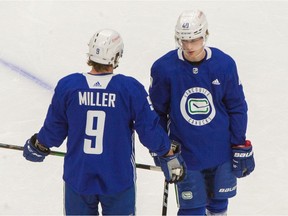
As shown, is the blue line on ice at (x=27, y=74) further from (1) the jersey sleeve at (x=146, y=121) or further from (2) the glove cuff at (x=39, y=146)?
(1) the jersey sleeve at (x=146, y=121)

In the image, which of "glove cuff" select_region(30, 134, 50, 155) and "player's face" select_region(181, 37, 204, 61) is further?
"glove cuff" select_region(30, 134, 50, 155)

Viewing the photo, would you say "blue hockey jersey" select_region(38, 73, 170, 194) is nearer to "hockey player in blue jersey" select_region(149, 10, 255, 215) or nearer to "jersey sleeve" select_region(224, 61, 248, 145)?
"hockey player in blue jersey" select_region(149, 10, 255, 215)

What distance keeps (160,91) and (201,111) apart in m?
0.23

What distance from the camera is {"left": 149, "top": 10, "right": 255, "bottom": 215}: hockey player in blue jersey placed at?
2.90m

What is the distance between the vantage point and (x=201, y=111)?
2963 mm

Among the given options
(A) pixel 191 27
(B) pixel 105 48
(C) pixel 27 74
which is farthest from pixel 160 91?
(C) pixel 27 74

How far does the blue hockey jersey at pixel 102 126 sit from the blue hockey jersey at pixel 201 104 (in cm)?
28

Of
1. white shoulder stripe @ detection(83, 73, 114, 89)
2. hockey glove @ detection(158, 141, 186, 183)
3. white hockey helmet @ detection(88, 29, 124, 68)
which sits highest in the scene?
white hockey helmet @ detection(88, 29, 124, 68)

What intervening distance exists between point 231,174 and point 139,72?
184 cm

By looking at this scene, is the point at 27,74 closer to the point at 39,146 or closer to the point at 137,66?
the point at 137,66

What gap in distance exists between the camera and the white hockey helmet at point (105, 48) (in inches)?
103

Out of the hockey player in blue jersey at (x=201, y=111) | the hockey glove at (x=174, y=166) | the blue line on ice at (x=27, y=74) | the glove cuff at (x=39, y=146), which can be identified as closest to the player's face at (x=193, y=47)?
the hockey player in blue jersey at (x=201, y=111)

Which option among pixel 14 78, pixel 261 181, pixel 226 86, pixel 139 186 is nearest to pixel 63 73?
pixel 14 78

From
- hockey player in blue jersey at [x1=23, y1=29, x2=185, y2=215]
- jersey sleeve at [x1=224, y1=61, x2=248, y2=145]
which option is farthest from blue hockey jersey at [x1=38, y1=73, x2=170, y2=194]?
jersey sleeve at [x1=224, y1=61, x2=248, y2=145]
